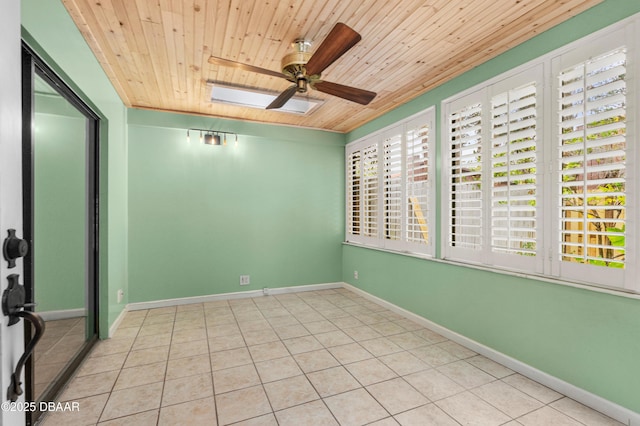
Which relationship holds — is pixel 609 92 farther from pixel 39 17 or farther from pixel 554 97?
pixel 39 17

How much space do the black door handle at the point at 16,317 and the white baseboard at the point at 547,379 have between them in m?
2.98

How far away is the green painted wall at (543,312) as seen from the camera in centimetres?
186

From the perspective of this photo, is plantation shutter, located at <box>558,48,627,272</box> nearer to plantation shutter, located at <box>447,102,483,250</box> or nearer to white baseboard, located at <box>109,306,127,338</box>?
plantation shutter, located at <box>447,102,483,250</box>

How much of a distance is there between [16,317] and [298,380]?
1.87 metres

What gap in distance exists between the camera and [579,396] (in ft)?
6.64

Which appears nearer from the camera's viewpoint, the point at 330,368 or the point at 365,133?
the point at 330,368

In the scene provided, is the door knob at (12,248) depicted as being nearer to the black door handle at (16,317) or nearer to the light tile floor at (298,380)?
the black door handle at (16,317)

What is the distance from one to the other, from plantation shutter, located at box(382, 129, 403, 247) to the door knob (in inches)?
137

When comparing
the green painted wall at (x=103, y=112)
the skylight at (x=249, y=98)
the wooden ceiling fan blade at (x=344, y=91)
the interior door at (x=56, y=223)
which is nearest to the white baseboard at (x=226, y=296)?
the green painted wall at (x=103, y=112)

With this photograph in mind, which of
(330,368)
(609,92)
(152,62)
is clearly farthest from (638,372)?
(152,62)

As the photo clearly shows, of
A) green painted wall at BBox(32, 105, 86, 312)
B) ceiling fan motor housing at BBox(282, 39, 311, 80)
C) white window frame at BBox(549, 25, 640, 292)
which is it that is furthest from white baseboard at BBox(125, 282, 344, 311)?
white window frame at BBox(549, 25, 640, 292)

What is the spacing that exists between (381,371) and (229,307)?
2.38 meters

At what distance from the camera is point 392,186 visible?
395 centimetres

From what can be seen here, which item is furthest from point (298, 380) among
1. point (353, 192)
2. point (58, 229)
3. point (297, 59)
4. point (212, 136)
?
point (212, 136)
